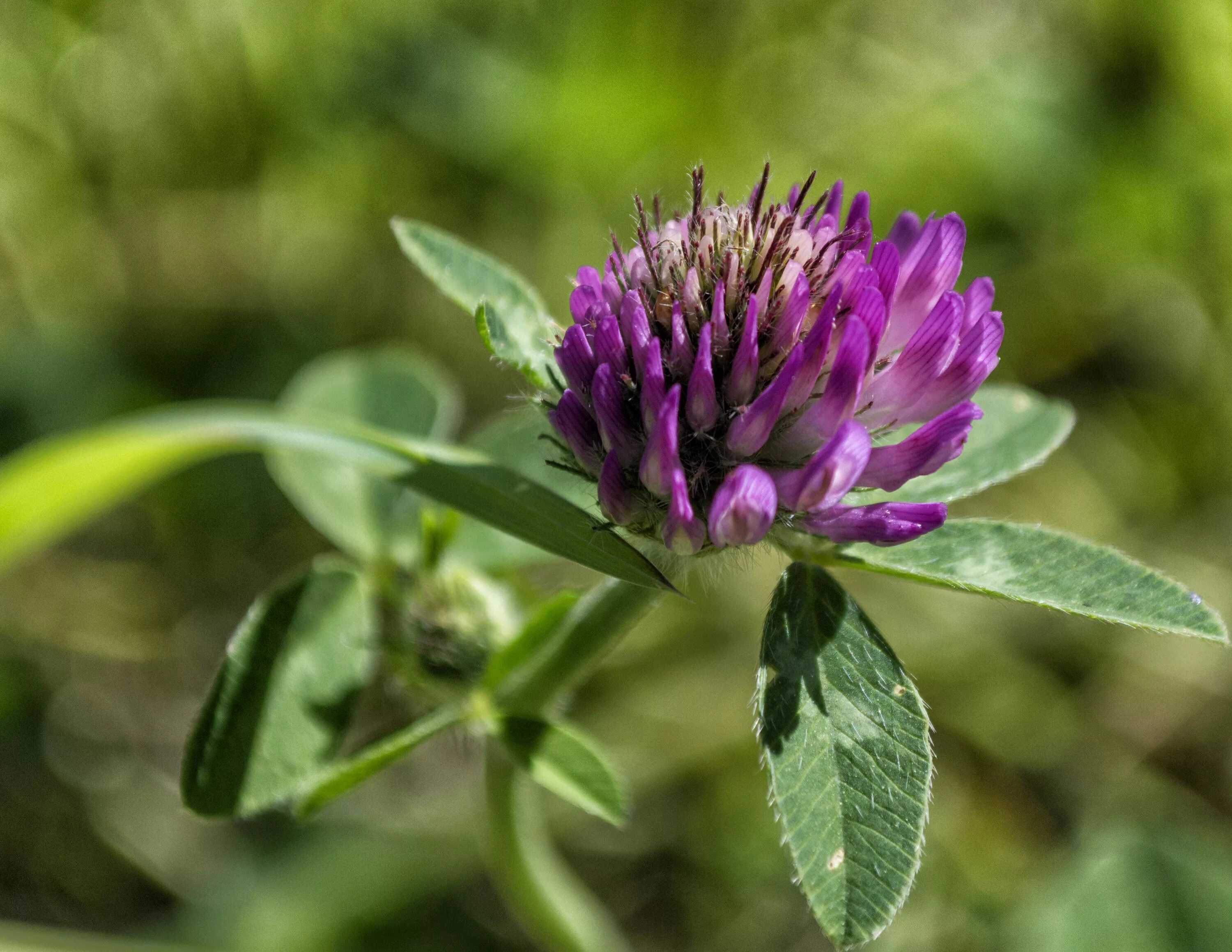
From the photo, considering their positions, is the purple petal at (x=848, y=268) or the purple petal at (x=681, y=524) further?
the purple petal at (x=848, y=268)

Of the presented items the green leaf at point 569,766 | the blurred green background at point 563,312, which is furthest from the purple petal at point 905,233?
the blurred green background at point 563,312

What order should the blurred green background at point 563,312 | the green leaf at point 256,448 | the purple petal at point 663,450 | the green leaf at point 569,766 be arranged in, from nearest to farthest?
the green leaf at point 256,448 → the purple petal at point 663,450 → the green leaf at point 569,766 → the blurred green background at point 563,312

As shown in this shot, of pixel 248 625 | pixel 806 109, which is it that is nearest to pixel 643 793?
pixel 248 625

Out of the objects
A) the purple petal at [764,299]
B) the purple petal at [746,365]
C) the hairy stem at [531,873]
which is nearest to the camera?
the purple petal at [746,365]

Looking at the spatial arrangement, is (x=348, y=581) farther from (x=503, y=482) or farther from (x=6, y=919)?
(x=6, y=919)

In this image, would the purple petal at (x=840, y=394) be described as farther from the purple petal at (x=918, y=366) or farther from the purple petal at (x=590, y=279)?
the purple petal at (x=590, y=279)

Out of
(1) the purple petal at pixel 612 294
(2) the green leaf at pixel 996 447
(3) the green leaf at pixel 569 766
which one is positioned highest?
(1) the purple petal at pixel 612 294
